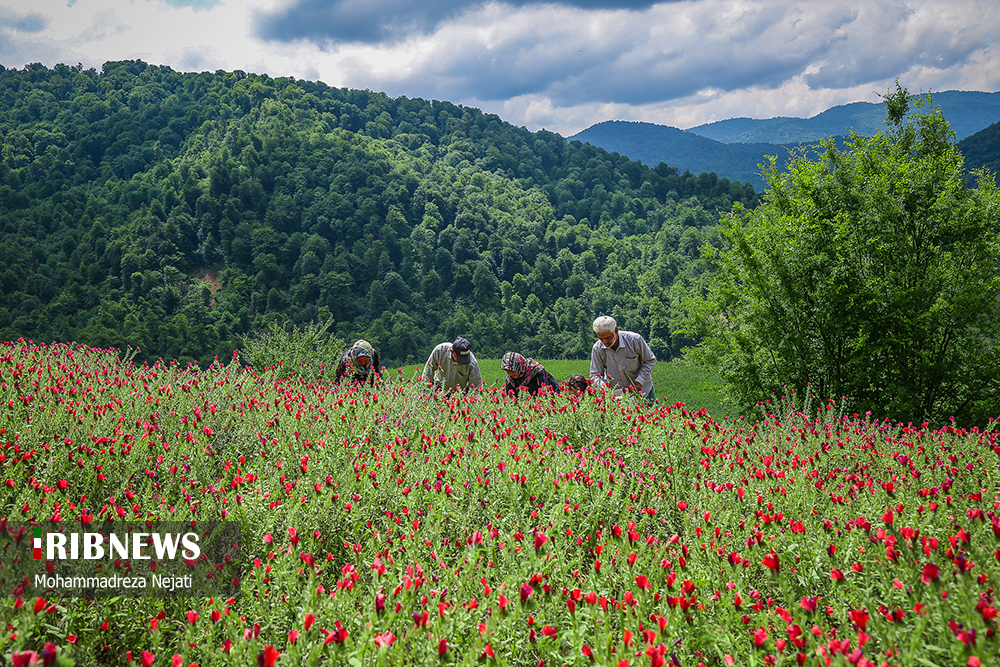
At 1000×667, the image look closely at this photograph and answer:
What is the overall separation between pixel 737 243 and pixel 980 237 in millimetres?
3100

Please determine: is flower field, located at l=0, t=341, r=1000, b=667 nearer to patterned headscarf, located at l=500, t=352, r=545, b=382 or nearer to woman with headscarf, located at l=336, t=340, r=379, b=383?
patterned headscarf, located at l=500, t=352, r=545, b=382

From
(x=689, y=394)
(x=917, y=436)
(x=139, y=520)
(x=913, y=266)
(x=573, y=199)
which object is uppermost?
(x=573, y=199)

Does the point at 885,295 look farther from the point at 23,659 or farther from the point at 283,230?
→ the point at 283,230

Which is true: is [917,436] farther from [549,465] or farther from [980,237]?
[980,237]

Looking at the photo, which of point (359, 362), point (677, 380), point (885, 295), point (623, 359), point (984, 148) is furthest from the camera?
point (984, 148)

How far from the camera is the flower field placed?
5.94ft

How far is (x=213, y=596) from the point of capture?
2188 mm

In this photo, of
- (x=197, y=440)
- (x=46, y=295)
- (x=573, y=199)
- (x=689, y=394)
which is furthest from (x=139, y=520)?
(x=573, y=199)

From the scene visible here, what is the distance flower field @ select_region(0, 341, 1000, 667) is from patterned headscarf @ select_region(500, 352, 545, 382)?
5.47ft

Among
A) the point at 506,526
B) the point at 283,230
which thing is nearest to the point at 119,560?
the point at 506,526

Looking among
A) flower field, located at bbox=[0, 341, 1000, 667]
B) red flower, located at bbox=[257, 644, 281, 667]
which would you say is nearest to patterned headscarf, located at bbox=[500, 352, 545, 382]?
flower field, located at bbox=[0, 341, 1000, 667]

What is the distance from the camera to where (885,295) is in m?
7.66

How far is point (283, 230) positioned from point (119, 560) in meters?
86.1

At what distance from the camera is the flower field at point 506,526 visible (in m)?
1.81
